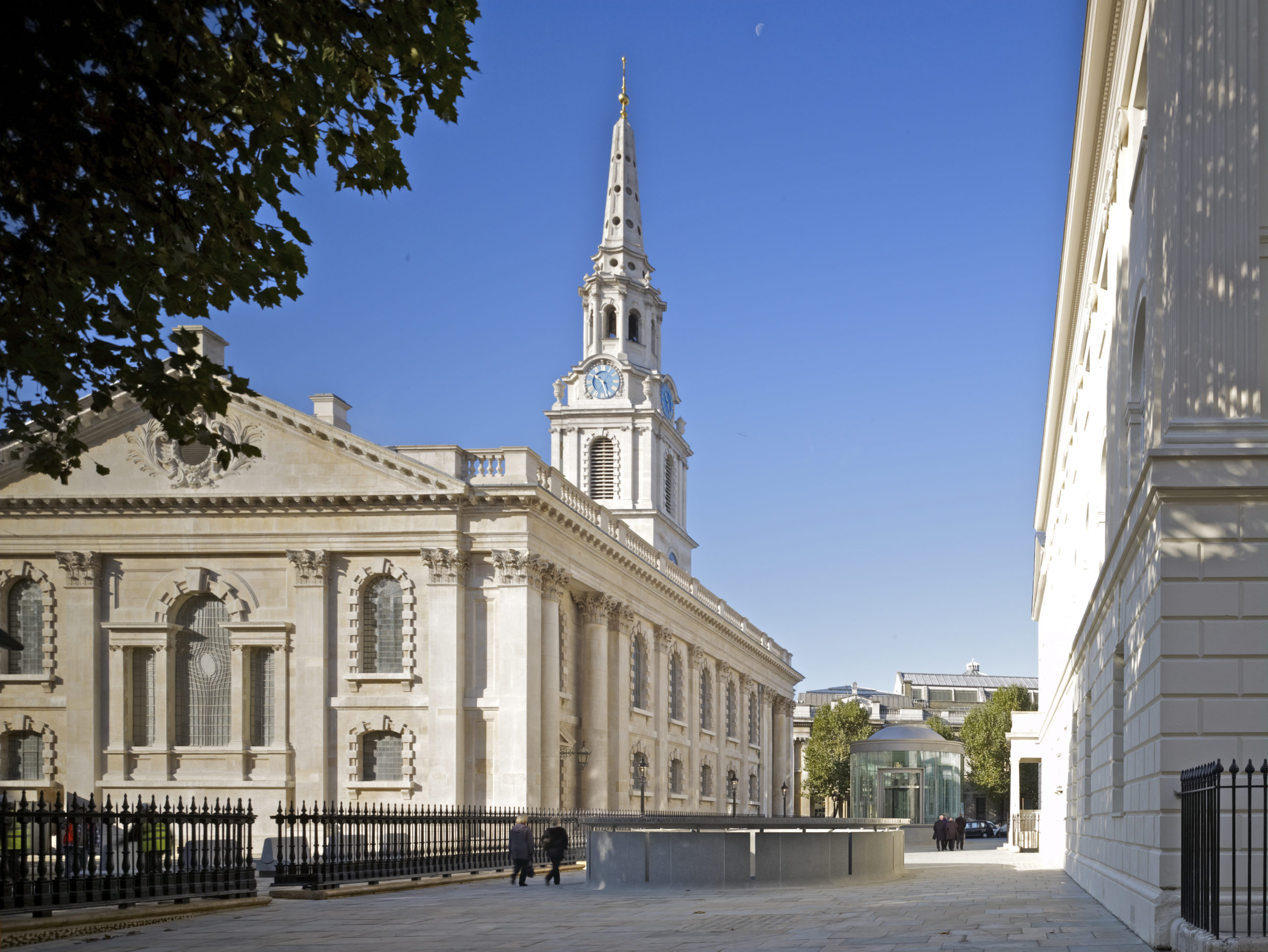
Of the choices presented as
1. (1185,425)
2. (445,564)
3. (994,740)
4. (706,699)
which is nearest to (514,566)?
(445,564)

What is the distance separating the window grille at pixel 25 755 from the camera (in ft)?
147

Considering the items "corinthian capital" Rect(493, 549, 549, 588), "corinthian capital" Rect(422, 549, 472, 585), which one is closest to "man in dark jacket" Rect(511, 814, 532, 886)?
"corinthian capital" Rect(493, 549, 549, 588)

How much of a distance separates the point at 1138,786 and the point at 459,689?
97.7 ft

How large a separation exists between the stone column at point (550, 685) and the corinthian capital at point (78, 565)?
13282mm

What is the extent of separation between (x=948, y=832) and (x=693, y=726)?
48.7ft

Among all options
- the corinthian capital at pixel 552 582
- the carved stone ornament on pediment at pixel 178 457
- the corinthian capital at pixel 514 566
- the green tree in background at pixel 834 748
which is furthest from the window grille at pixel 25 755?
the green tree in background at pixel 834 748

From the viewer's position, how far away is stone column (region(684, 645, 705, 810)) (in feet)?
214

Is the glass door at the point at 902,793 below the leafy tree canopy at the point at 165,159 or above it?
below

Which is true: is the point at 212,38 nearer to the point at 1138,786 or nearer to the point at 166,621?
the point at 1138,786

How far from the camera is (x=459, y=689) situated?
4291 centimetres

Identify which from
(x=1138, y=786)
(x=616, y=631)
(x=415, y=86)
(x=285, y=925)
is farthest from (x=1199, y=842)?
(x=616, y=631)

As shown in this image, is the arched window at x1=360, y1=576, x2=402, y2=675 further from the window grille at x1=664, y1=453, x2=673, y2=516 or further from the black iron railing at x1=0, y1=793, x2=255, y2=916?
the window grille at x1=664, y1=453, x2=673, y2=516

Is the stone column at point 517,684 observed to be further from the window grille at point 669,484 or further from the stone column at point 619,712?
the window grille at point 669,484

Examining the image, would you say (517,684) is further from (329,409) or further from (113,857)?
(113,857)
